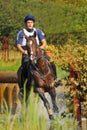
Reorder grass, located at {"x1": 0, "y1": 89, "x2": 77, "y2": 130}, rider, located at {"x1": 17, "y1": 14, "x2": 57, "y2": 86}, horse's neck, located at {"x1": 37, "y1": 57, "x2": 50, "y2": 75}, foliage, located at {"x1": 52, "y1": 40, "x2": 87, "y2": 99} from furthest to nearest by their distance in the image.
A: 1. rider, located at {"x1": 17, "y1": 14, "x2": 57, "y2": 86}
2. horse's neck, located at {"x1": 37, "y1": 57, "x2": 50, "y2": 75}
3. foliage, located at {"x1": 52, "y1": 40, "x2": 87, "y2": 99}
4. grass, located at {"x1": 0, "y1": 89, "x2": 77, "y2": 130}

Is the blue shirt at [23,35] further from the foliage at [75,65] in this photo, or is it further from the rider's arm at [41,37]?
the foliage at [75,65]

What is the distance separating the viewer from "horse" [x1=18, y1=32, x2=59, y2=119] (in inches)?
481

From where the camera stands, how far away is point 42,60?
12.4 meters

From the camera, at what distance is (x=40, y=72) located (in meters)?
12.7

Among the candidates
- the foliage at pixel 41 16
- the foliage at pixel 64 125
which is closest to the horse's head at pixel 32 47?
the foliage at pixel 64 125

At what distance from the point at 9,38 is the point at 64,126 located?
24.1m

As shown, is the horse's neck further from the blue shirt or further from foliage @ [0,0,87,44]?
foliage @ [0,0,87,44]

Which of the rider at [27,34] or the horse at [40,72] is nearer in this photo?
the horse at [40,72]

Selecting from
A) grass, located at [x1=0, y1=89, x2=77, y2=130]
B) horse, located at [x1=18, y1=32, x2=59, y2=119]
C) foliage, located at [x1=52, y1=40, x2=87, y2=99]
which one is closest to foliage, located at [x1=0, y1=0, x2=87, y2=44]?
horse, located at [x1=18, y1=32, x2=59, y2=119]

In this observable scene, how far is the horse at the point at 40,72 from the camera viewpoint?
40.1 feet

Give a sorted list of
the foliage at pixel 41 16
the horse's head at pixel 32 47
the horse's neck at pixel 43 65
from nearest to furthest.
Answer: the horse's head at pixel 32 47 < the horse's neck at pixel 43 65 < the foliage at pixel 41 16

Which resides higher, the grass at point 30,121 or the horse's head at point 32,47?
the grass at point 30,121

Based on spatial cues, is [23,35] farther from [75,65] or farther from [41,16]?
[41,16]

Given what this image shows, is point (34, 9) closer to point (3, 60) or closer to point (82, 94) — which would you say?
point (3, 60)
